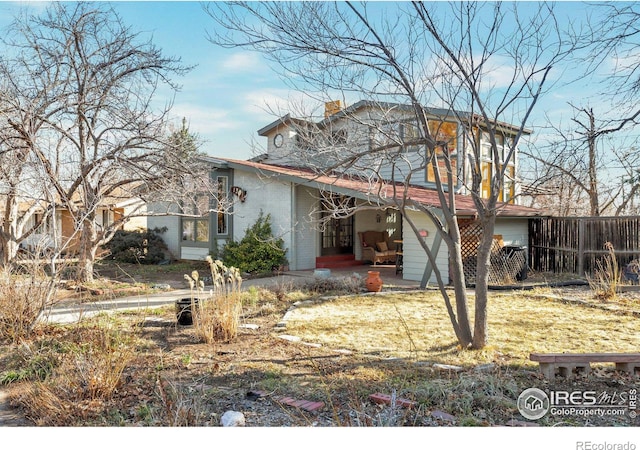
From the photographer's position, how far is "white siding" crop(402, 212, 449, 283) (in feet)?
37.2

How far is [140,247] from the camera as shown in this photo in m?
17.0

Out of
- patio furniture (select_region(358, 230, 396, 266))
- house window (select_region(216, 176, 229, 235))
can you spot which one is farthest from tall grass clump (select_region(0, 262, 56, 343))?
patio furniture (select_region(358, 230, 396, 266))

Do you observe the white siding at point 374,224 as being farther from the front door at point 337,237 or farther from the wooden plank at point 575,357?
the wooden plank at point 575,357

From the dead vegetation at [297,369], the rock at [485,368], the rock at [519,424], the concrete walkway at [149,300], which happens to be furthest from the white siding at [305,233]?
the rock at [519,424]

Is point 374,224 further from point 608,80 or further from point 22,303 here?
point 22,303

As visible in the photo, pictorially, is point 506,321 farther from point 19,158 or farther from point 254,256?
point 19,158

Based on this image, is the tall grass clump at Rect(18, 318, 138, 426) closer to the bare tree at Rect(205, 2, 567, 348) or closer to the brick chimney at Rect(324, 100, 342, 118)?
the bare tree at Rect(205, 2, 567, 348)

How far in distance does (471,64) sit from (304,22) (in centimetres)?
194

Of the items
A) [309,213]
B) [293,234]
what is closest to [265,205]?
[293,234]

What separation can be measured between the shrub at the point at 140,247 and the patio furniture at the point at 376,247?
6.91 meters

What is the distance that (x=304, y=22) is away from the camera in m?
5.59

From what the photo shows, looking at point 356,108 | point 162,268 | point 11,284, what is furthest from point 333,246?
point 11,284
